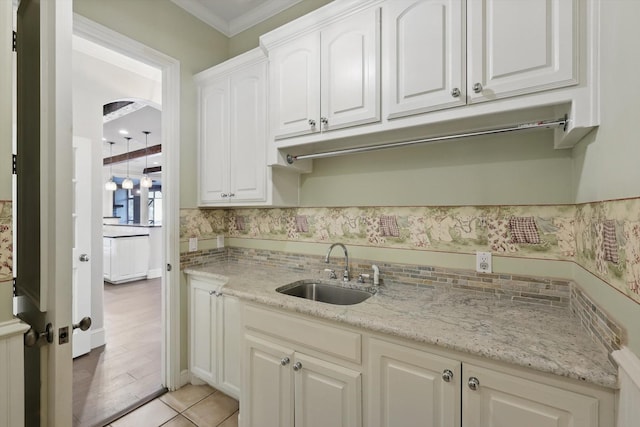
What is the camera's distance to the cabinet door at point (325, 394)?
123 centimetres

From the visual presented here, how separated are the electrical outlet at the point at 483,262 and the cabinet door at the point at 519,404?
2.11ft

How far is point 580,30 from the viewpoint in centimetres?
103

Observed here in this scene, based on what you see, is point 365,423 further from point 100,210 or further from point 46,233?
point 100,210

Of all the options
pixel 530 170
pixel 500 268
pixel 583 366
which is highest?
pixel 530 170

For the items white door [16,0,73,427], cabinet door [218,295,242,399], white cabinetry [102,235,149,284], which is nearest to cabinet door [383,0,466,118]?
white door [16,0,73,427]

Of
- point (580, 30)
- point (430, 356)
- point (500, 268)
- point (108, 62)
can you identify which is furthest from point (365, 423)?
point (108, 62)

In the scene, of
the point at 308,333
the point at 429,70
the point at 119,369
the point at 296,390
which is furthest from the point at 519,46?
the point at 119,369

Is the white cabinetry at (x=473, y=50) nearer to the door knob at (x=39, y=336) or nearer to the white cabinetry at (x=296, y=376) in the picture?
the white cabinetry at (x=296, y=376)

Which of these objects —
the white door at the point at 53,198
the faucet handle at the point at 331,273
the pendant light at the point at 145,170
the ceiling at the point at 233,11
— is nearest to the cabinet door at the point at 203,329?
the faucet handle at the point at 331,273

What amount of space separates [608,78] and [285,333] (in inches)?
61.9

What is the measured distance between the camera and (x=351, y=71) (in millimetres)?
1537

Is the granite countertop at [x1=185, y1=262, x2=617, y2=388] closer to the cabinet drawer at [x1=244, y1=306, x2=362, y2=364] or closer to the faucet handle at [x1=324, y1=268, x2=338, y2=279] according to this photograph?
the cabinet drawer at [x1=244, y1=306, x2=362, y2=364]

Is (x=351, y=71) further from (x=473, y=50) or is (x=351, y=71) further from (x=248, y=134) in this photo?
(x=248, y=134)

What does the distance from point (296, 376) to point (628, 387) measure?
1.16m
